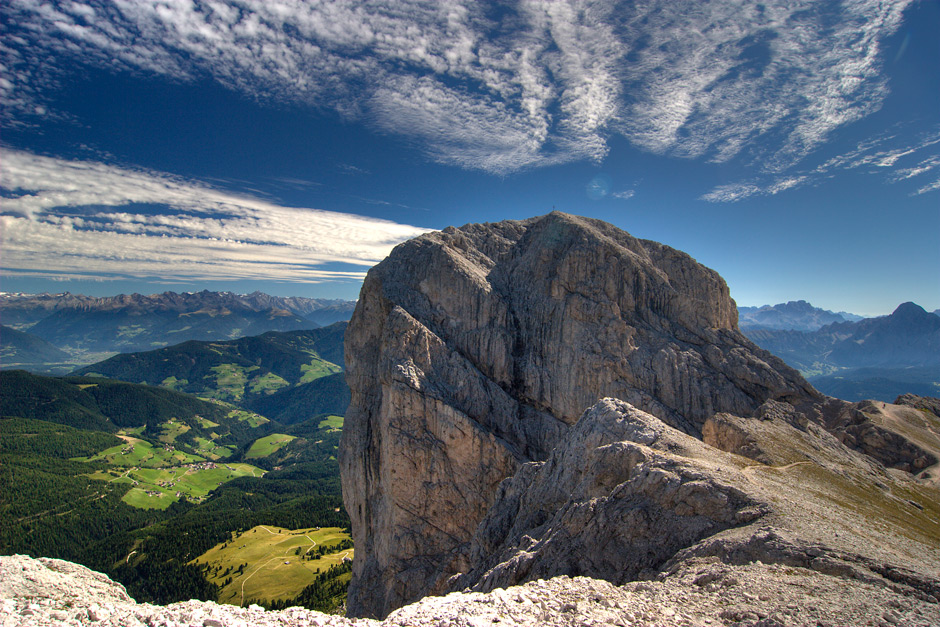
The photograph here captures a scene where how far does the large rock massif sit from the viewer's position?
18.7 metres

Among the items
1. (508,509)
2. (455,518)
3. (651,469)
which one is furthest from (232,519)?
(651,469)

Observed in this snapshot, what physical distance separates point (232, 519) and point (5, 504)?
407ft

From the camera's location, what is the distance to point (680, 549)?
17703 mm

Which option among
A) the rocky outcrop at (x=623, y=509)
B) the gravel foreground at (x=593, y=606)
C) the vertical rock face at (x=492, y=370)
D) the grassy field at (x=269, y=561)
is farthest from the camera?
the grassy field at (x=269, y=561)

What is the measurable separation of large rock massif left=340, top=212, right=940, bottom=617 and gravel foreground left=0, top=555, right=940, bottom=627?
1056 millimetres

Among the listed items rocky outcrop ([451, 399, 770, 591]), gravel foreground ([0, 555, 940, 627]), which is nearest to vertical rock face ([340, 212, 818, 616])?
rocky outcrop ([451, 399, 770, 591])

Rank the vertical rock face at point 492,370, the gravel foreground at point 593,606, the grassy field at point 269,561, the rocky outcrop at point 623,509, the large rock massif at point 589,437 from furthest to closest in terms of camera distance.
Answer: the grassy field at point 269,561 → the vertical rock face at point 492,370 → the large rock massif at point 589,437 → the rocky outcrop at point 623,509 → the gravel foreground at point 593,606

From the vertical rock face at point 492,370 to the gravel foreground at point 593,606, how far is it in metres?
30.2

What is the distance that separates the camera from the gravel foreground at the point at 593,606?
11.9 metres

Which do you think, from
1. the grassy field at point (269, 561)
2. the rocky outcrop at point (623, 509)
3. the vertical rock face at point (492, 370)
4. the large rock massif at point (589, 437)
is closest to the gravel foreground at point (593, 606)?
the large rock massif at point (589, 437)

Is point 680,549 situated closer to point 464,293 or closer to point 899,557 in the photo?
point 899,557

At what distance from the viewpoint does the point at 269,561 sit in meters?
141

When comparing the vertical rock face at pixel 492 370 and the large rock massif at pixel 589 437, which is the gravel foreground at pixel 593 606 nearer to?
the large rock massif at pixel 589 437

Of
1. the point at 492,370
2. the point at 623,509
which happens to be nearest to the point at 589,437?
the point at 623,509
